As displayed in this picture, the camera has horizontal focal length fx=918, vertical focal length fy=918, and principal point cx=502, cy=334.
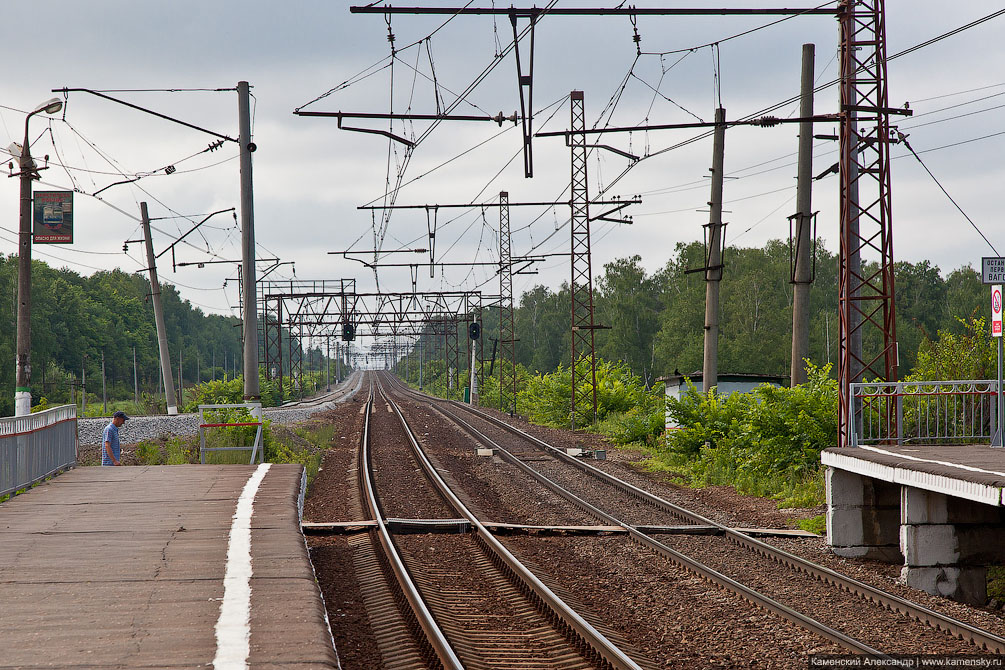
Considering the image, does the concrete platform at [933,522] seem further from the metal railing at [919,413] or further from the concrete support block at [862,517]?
the metal railing at [919,413]

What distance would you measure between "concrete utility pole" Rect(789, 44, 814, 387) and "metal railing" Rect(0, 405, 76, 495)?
1411cm

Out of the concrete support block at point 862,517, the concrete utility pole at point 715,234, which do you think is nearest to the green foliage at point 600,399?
the concrete utility pole at point 715,234

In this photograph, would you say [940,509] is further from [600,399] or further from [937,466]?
[600,399]

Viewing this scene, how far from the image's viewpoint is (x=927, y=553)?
1069 centimetres

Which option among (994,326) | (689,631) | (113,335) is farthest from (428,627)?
(113,335)

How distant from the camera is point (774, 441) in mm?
17812

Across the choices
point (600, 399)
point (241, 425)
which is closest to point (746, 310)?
point (600, 399)

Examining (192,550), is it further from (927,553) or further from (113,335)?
(113,335)

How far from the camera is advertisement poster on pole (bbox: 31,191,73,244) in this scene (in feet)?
64.2

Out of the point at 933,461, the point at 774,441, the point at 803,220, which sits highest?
the point at 803,220

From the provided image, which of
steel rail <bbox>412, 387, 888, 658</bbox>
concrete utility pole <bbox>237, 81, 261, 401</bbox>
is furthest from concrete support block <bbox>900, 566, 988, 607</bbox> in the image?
concrete utility pole <bbox>237, 81, 261, 401</bbox>

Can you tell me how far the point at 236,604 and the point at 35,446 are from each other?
7881 millimetres

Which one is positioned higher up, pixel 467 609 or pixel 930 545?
pixel 930 545

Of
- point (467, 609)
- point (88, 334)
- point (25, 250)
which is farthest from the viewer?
point (88, 334)
